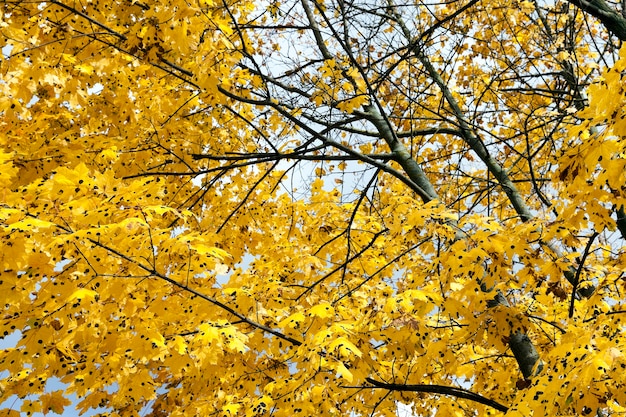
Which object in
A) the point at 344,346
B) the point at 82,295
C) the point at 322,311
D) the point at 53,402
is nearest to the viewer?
the point at 82,295

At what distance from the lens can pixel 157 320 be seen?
3301 mm

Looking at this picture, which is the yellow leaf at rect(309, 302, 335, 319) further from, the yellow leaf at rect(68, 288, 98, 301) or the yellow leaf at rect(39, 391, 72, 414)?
the yellow leaf at rect(39, 391, 72, 414)

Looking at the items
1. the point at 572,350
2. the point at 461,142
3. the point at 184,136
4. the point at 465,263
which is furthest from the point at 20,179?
the point at 461,142

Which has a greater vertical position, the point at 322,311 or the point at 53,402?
the point at 53,402

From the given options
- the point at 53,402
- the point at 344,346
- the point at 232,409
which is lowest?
the point at 344,346

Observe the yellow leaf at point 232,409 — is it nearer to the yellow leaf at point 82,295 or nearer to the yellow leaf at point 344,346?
the yellow leaf at point 344,346

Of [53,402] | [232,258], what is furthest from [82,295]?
[53,402]

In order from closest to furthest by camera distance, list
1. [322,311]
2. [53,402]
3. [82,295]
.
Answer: [82,295] < [322,311] < [53,402]

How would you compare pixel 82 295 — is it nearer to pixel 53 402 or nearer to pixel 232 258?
pixel 232 258

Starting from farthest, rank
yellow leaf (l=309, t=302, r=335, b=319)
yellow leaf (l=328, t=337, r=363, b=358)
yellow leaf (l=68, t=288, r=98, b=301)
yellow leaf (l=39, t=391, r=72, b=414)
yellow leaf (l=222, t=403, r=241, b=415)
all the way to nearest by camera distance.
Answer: yellow leaf (l=39, t=391, r=72, b=414), yellow leaf (l=222, t=403, r=241, b=415), yellow leaf (l=309, t=302, r=335, b=319), yellow leaf (l=328, t=337, r=363, b=358), yellow leaf (l=68, t=288, r=98, b=301)

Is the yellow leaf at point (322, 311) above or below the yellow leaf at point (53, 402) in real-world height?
below

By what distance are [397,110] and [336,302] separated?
159 inches

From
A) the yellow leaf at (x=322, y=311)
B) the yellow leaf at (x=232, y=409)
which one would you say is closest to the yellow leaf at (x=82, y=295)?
the yellow leaf at (x=322, y=311)

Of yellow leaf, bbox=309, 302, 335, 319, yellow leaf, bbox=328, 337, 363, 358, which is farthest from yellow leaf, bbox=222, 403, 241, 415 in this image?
yellow leaf, bbox=328, 337, 363, 358
